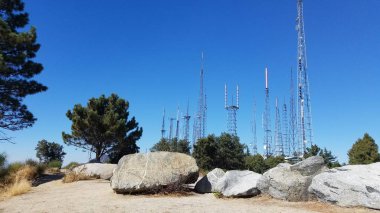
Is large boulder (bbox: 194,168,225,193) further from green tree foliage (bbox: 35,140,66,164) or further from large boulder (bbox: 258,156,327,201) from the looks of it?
green tree foliage (bbox: 35,140,66,164)

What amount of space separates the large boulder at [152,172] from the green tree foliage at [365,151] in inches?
835

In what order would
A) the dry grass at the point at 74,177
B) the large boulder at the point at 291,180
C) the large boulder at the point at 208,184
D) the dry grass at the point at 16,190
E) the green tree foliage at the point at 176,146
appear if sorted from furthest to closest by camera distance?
the green tree foliage at the point at 176,146, the dry grass at the point at 74,177, the dry grass at the point at 16,190, the large boulder at the point at 208,184, the large boulder at the point at 291,180

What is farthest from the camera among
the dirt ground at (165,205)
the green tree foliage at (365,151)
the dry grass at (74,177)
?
the green tree foliage at (365,151)

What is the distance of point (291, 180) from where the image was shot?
1177cm

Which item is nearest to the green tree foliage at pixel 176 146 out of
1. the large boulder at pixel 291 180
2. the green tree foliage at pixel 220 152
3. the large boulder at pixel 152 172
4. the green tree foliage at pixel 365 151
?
the green tree foliage at pixel 220 152

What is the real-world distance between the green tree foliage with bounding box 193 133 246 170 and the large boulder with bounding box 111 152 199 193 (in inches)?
1022

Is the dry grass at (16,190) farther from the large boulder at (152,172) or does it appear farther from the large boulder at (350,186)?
the large boulder at (350,186)

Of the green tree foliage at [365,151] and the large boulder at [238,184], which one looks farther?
the green tree foliage at [365,151]

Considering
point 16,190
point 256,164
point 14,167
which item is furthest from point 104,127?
point 256,164

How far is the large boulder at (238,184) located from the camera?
12.4 meters

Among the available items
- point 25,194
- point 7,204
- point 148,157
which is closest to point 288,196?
point 148,157

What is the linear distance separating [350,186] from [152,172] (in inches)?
274

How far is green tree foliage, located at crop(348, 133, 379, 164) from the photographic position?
1147 inches

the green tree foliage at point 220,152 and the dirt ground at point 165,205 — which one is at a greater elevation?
the green tree foliage at point 220,152
